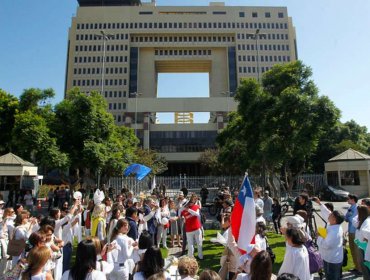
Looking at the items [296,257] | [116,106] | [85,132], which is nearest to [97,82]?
[116,106]

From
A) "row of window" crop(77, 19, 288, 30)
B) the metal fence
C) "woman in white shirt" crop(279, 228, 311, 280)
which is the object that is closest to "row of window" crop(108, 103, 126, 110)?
"row of window" crop(77, 19, 288, 30)

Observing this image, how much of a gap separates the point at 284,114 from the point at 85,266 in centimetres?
1687

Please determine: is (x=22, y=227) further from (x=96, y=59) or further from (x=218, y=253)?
(x=96, y=59)

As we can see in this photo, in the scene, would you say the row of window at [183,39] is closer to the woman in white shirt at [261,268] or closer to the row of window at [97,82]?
the row of window at [97,82]

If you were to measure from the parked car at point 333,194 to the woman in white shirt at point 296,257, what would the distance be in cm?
2371

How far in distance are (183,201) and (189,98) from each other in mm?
52149

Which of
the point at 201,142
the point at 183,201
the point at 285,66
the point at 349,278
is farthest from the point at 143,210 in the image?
the point at 201,142

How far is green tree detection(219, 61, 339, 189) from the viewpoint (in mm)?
17484

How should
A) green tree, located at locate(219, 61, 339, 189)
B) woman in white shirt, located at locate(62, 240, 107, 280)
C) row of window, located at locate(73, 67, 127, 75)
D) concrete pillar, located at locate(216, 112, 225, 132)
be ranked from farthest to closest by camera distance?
row of window, located at locate(73, 67, 127, 75) < concrete pillar, located at locate(216, 112, 225, 132) < green tree, located at locate(219, 61, 339, 189) < woman in white shirt, located at locate(62, 240, 107, 280)

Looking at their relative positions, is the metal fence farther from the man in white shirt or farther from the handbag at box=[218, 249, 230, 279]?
the handbag at box=[218, 249, 230, 279]

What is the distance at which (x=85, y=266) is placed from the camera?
3475 millimetres

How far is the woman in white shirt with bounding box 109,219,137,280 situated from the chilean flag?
5.77ft

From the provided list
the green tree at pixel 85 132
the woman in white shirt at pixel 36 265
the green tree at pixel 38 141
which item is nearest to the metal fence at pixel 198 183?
the green tree at pixel 85 132

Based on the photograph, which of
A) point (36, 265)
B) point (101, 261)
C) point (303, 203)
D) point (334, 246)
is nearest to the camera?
point (36, 265)
